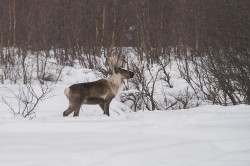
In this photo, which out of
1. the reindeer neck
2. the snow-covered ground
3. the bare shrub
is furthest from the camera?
the reindeer neck

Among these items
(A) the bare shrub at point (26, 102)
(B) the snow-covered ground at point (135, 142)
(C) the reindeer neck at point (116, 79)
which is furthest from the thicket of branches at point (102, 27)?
(B) the snow-covered ground at point (135, 142)

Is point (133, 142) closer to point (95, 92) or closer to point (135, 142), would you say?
point (135, 142)

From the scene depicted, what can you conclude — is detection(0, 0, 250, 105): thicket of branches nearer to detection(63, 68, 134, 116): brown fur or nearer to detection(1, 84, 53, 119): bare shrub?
detection(1, 84, 53, 119): bare shrub

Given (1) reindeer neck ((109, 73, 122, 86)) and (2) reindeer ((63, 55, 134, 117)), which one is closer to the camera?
(2) reindeer ((63, 55, 134, 117))

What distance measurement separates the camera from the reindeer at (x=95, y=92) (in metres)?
6.21

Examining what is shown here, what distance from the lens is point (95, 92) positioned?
6406 mm

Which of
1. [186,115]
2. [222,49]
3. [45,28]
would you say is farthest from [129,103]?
[45,28]

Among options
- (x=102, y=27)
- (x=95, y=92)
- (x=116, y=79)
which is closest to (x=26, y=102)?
(x=95, y=92)

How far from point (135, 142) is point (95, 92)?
3.55 metres

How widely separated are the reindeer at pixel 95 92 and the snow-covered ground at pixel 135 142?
236 cm

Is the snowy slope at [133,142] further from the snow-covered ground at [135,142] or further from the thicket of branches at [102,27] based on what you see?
the thicket of branches at [102,27]

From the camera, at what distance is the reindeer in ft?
20.4

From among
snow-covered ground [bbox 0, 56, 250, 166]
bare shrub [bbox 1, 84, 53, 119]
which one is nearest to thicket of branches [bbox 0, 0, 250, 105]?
bare shrub [bbox 1, 84, 53, 119]

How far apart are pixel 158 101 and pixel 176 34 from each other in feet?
27.6
